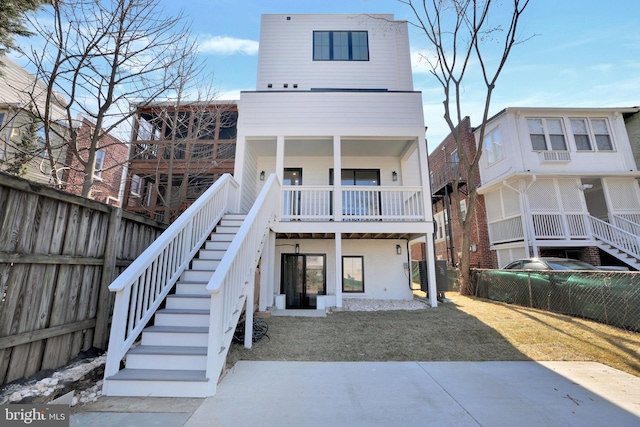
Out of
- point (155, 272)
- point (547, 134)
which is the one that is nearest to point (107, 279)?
point (155, 272)

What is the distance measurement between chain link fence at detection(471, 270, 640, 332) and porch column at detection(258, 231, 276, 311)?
7.00 meters

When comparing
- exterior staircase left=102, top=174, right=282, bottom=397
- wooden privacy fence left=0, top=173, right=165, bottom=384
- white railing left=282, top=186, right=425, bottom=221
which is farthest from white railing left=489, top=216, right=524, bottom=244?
wooden privacy fence left=0, top=173, right=165, bottom=384

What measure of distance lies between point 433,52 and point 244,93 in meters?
8.57

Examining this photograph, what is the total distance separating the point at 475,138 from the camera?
1410cm

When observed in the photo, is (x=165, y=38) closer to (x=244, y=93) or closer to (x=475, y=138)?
(x=244, y=93)

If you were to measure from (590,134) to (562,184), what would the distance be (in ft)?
9.68

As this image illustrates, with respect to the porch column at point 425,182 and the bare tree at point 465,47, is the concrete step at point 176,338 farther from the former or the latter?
the bare tree at point 465,47

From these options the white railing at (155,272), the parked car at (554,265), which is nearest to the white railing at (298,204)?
the white railing at (155,272)

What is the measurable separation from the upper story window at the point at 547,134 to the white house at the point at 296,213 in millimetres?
6438

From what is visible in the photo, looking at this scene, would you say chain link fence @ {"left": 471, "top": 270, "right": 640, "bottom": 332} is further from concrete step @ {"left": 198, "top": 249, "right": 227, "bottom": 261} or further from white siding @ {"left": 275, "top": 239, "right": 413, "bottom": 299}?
concrete step @ {"left": 198, "top": 249, "right": 227, "bottom": 261}

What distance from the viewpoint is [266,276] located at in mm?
6926

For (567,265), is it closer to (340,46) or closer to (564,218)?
(564,218)

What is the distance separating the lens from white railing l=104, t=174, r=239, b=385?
2857 millimetres

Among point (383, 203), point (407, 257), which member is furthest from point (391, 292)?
point (383, 203)
